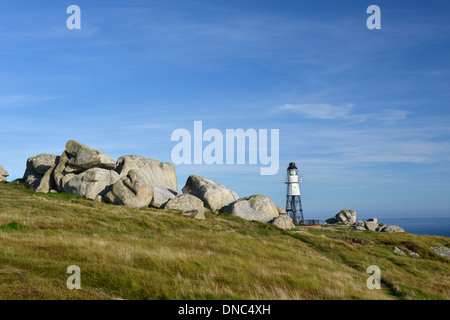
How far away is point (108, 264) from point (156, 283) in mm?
2654

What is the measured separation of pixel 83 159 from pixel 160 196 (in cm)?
1089

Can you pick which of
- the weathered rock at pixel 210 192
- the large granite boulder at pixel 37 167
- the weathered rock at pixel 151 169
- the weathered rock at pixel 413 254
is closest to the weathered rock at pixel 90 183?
the weathered rock at pixel 151 169

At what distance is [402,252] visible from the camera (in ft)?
134

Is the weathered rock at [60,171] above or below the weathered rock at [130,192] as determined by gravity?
above

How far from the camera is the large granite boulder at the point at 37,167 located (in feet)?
172

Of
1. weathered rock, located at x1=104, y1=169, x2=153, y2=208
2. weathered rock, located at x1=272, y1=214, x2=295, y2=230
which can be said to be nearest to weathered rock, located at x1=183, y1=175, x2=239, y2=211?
weathered rock, located at x1=272, y1=214, x2=295, y2=230

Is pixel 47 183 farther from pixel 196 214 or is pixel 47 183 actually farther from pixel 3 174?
pixel 196 214

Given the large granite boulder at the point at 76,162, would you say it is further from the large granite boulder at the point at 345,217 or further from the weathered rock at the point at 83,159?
the large granite boulder at the point at 345,217

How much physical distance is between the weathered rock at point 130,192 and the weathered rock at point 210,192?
29.4 feet

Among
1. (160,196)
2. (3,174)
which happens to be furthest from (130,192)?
(3,174)

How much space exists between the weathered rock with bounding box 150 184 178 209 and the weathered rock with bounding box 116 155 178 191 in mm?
1731

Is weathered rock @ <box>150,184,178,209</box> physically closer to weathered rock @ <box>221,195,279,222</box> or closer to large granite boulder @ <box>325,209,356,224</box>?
weathered rock @ <box>221,195,279,222</box>

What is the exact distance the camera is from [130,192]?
4353 centimetres
